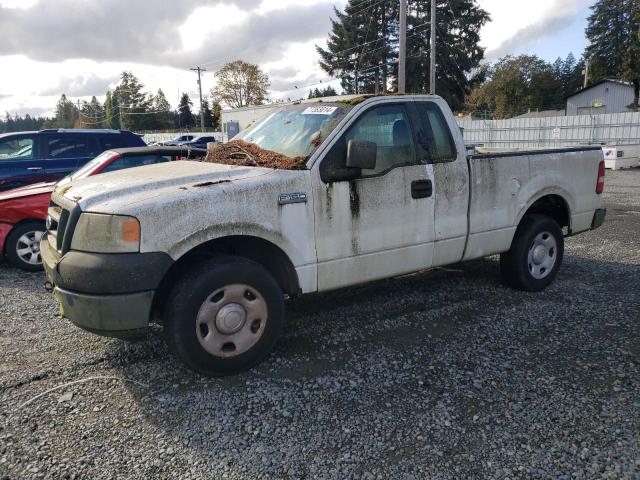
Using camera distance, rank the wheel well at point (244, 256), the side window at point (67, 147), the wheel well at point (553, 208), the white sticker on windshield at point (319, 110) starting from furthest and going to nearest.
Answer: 1. the side window at point (67, 147)
2. the wheel well at point (553, 208)
3. the white sticker on windshield at point (319, 110)
4. the wheel well at point (244, 256)

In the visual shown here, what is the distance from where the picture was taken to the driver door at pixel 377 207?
3893 millimetres

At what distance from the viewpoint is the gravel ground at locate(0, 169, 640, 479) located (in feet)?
8.92

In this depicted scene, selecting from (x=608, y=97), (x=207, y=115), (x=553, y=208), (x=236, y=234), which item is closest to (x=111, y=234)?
(x=236, y=234)

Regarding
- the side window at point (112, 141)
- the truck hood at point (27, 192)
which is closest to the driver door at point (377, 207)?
the truck hood at point (27, 192)

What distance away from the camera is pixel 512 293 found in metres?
5.43

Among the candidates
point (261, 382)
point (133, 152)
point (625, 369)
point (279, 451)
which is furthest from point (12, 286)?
point (625, 369)

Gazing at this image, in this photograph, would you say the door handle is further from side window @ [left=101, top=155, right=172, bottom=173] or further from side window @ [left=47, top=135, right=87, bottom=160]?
side window @ [left=47, top=135, right=87, bottom=160]

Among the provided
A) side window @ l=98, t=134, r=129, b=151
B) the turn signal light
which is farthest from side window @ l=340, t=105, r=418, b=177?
side window @ l=98, t=134, r=129, b=151

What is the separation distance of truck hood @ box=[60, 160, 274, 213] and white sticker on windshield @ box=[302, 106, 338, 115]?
2.77ft

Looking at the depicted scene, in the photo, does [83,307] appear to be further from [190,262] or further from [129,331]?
[190,262]

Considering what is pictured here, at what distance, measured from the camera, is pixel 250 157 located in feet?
13.7

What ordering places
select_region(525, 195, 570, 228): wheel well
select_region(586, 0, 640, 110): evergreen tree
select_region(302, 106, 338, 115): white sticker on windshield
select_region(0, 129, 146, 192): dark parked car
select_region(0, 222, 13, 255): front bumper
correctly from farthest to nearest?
select_region(586, 0, 640, 110): evergreen tree < select_region(0, 129, 146, 192): dark parked car < select_region(0, 222, 13, 255): front bumper < select_region(525, 195, 570, 228): wheel well < select_region(302, 106, 338, 115): white sticker on windshield

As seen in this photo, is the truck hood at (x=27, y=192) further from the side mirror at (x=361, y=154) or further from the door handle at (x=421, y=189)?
the door handle at (x=421, y=189)

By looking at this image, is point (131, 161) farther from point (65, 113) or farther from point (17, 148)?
point (65, 113)
